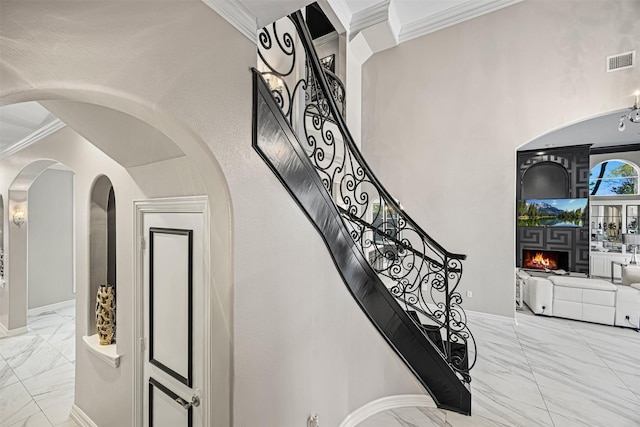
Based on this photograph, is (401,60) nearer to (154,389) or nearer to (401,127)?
(401,127)

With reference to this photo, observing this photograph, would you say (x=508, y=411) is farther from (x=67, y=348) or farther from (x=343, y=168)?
(x=67, y=348)

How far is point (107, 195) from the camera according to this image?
2.92m

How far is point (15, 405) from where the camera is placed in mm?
3164

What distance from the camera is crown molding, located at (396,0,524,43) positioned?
520 cm

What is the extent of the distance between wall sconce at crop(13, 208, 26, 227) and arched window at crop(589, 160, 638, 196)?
13.8 metres

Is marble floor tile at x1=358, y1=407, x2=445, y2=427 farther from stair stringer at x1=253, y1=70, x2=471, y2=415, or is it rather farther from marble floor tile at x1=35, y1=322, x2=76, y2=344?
marble floor tile at x1=35, y1=322, x2=76, y2=344

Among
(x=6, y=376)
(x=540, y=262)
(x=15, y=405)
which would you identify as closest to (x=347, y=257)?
(x=15, y=405)

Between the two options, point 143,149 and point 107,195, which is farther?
point 107,195

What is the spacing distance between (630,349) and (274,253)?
5312mm

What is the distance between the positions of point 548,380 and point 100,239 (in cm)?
502

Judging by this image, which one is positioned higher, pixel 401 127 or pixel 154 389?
pixel 401 127

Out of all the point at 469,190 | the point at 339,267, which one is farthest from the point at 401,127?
the point at 339,267

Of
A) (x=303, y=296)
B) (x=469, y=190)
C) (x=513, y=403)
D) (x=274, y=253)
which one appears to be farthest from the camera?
(x=469, y=190)

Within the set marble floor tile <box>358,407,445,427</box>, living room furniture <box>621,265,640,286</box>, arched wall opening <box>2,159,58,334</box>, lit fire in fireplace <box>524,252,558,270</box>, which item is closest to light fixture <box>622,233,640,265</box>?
lit fire in fireplace <box>524,252,558,270</box>
